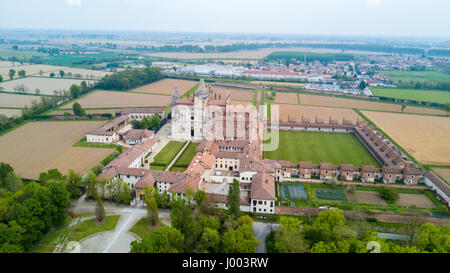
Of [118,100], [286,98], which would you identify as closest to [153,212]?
[118,100]

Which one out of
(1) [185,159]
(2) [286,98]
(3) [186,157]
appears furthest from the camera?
(2) [286,98]

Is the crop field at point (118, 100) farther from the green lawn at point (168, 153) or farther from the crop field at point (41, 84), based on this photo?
the green lawn at point (168, 153)

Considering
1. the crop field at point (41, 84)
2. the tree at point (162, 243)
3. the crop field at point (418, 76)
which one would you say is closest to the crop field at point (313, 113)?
the tree at point (162, 243)

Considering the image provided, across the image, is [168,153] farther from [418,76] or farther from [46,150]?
[418,76]

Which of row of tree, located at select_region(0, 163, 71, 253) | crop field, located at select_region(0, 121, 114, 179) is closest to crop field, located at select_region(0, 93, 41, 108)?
crop field, located at select_region(0, 121, 114, 179)

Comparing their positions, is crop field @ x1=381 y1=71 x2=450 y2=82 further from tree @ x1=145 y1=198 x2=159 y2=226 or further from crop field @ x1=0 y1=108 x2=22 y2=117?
crop field @ x1=0 y1=108 x2=22 y2=117

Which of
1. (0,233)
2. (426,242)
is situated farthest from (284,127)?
(0,233)
